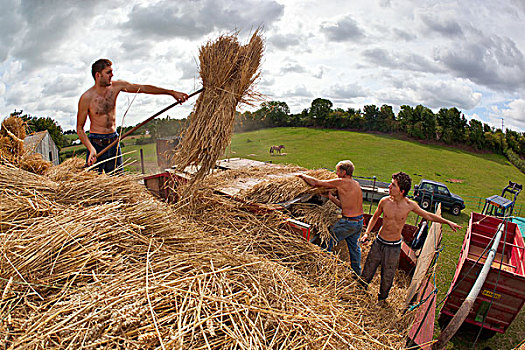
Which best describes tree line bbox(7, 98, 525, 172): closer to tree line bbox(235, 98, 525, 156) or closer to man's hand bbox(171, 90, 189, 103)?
tree line bbox(235, 98, 525, 156)

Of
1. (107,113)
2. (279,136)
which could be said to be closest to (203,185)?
(107,113)

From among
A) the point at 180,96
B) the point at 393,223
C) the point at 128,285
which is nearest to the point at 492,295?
the point at 393,223

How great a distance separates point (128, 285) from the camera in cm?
180

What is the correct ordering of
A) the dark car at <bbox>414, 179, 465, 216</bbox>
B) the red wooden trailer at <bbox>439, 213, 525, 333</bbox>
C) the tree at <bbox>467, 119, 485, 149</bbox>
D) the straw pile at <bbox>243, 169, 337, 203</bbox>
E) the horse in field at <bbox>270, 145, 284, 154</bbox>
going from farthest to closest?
the tree at <bbox>467, 119, 485, 149</bbox>, the horse in field at <bbox>270, 145, 284, 154</bbox>, the dark car at <bbox>414, 179, 465, 216</bbox>, the straw pile at <bbox>243, 169, 337, 203</bbox>, the red wooden trailer at <bbox>439, 213, 525, 333</bbox>

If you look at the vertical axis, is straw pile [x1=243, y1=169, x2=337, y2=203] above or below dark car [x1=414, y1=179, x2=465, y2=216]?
above

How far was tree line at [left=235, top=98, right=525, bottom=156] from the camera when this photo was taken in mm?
32438

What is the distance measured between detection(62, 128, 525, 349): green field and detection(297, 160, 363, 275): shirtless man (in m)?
7.34

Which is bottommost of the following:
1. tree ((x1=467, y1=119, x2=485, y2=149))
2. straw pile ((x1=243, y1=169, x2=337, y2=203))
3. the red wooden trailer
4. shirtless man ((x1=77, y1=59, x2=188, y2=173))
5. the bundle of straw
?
the red wooden trailer

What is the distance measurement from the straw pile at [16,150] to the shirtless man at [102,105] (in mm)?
569

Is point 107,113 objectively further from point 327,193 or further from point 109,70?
point 327,193

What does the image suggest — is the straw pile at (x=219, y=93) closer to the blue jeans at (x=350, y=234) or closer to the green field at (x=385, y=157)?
the blue jeans at (x=350, y=234)

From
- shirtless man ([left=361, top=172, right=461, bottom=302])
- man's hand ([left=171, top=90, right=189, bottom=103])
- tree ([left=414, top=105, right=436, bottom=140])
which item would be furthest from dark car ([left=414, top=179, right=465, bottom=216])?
tree ([left=414, top=105, right=436, bottom=140])

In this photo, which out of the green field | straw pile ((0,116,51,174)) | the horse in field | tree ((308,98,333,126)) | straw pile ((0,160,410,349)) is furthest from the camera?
tree ((308,98,333,126))

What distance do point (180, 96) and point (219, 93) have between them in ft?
1.84
